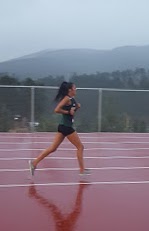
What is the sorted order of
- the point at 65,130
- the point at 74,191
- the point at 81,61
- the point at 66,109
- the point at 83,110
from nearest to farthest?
the point at 74,191 < the point at 66,109 < the point at 65,130 < the point at 83,110 < the point at 81,61

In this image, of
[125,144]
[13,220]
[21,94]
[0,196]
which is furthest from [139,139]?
[13,220]

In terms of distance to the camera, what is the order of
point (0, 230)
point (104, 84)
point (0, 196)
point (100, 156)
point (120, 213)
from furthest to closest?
1. point (104, 84)
2. point (100, 156)
3. point (0, 196)
4. point (120, 213)
5. point (0, 230)

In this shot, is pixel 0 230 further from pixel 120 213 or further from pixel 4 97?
pixel 4 97

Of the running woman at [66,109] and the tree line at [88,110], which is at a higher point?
the running woman at [66,109]

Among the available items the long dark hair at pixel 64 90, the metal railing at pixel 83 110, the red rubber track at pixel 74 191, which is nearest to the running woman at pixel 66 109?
the long dark hair at pixel 64 90

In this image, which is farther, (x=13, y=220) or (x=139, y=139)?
(x=139, y=139)

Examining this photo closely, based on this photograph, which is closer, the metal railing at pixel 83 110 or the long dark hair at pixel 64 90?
the long dark hair at pixel 64 90

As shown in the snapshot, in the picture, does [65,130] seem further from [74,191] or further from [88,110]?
[88,110]

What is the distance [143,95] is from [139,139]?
2.00 meters

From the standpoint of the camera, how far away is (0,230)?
20.9ft

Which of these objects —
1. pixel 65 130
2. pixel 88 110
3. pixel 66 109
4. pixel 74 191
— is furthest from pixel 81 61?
pixel 74 191

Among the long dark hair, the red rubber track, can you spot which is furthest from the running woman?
the red rubber track

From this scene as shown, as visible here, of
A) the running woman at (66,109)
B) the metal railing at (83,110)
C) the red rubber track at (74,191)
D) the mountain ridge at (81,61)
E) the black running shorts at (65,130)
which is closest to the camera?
the red rubber track at (74,191)

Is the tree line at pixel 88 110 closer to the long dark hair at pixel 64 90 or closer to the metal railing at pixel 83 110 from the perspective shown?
the metal railing at pixel 83 110
